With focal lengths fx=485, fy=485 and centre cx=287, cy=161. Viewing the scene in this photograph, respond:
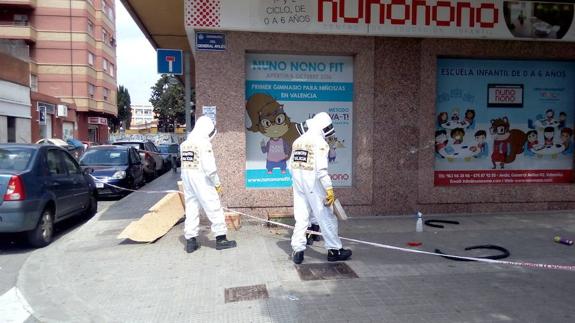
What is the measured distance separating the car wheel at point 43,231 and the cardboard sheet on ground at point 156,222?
1219 mm

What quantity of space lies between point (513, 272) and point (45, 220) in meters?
6.86

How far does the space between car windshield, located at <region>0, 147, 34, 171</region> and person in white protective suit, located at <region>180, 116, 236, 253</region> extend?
9.15ft

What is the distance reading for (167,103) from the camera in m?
78.1

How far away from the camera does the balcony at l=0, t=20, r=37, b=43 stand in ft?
152

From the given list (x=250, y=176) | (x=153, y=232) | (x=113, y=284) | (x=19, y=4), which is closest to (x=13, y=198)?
(x=153, y=232)

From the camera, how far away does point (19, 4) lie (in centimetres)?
4650

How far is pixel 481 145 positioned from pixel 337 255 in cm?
498

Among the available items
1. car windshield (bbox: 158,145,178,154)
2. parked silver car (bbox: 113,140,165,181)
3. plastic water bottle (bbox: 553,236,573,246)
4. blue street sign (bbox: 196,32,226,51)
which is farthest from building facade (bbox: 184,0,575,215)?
car windshield (bbox: 158,145,178,154)

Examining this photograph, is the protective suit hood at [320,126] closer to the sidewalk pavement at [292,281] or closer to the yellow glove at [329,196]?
the yellow glove at [329,196]

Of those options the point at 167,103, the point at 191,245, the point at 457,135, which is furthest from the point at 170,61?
the point at 167,103

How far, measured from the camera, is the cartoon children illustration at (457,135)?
31.6ft

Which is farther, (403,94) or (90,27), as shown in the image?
(90,27)

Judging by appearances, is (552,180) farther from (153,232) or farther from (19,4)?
(19,4)

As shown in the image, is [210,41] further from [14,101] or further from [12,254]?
[14,101]
